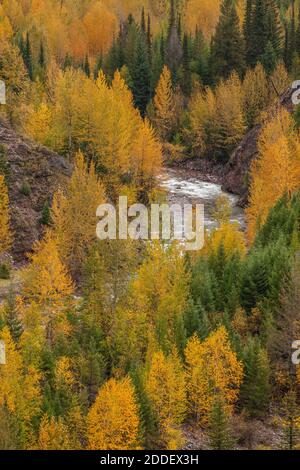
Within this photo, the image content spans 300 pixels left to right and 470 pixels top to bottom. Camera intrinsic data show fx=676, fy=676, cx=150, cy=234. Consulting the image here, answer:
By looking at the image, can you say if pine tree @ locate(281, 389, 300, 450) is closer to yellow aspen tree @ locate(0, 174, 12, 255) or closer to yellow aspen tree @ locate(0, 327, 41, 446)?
yellow aspen tree @ locate(0, 327, 41, 446)

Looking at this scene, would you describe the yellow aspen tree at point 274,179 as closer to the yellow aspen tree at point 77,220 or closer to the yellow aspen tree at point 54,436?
the yellow aspen tree at point 77,220

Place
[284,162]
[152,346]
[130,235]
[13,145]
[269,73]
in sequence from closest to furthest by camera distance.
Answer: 1. [152,346]
2. [130,235]
3. [284,162]
4. [13,145]
5. [269,73]

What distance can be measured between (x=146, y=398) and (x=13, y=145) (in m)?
41.6

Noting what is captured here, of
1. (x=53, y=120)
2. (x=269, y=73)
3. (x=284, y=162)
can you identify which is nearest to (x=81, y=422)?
(x=284, y=162)

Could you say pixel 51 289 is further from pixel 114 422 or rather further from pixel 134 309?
pixel 114 422

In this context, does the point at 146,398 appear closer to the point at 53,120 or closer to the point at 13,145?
the point at 13,145

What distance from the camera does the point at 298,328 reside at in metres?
40.5

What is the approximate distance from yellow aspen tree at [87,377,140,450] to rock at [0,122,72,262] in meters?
29.9

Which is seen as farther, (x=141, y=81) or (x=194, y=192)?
(x=141, y=81)

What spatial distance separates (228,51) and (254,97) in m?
15.7

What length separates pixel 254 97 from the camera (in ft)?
330

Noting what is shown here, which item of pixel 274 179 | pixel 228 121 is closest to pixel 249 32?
pixel 228 121

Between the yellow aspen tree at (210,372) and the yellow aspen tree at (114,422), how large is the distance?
17.2 feet
